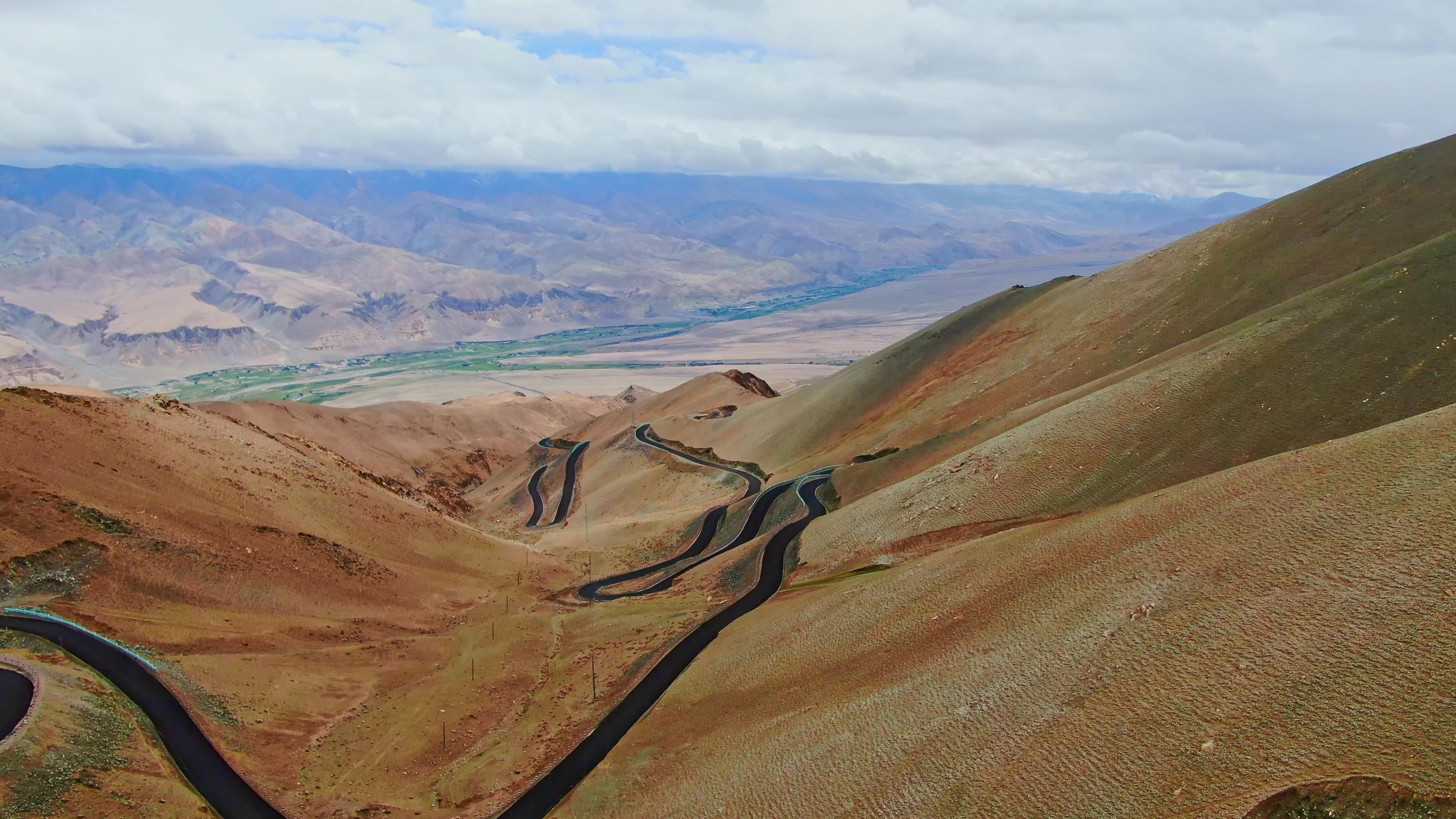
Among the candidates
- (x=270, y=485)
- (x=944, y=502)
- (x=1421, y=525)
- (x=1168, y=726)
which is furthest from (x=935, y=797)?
(x=270, y=485)

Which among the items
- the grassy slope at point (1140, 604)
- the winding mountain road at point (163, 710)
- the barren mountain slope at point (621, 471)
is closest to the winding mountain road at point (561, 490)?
the barren mountain slope at point (621, 471)

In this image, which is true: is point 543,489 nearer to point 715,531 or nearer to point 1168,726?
point 715,531

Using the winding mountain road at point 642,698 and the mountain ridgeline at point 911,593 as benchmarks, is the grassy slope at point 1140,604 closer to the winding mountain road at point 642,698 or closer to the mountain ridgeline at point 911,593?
the mountain ridgeline at point 911,593

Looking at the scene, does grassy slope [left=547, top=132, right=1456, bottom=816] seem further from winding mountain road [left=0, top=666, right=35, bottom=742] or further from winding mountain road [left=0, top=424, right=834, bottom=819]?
winding mountain road [left=0, top=666, right=35, bottom=742]

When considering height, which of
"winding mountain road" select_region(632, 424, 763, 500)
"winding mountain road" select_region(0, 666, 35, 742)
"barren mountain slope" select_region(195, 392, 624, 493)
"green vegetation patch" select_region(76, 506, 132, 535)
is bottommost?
"barren mountain slope" select_region(195, 392, 624, 493)

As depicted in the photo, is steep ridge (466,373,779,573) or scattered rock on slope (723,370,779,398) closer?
steep ridge (466,373,779,573)

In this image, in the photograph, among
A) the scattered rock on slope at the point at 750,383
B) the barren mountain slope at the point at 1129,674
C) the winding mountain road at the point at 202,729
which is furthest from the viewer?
the scattered rock on slope at the point at 750,383

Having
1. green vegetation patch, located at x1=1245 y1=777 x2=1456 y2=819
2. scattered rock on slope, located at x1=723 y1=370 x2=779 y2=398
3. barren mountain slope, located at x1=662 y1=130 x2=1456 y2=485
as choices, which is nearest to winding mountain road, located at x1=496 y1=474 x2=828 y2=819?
barren mountain slope, located at x1=662 y1=130 x2=1456 y2=485
